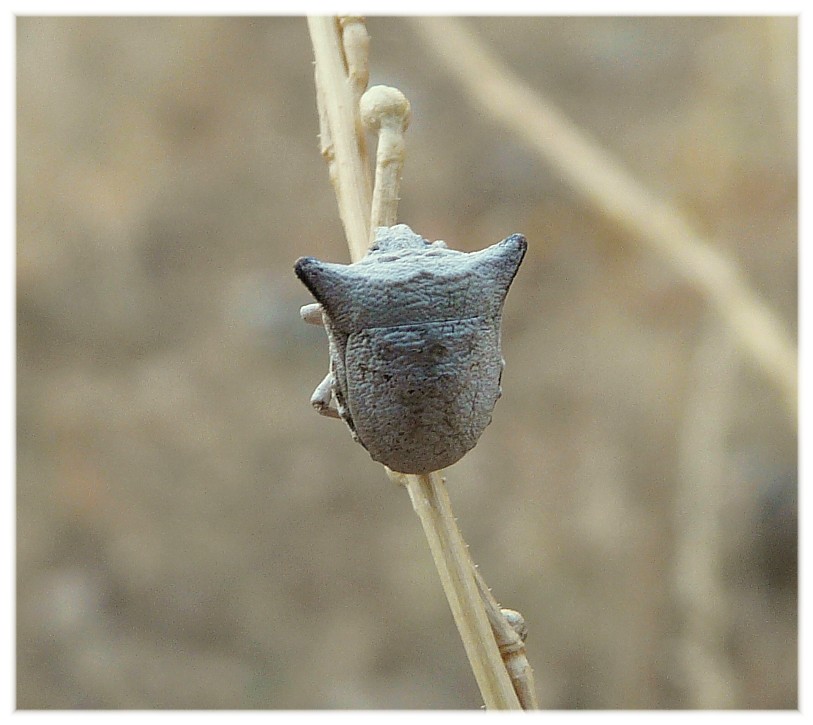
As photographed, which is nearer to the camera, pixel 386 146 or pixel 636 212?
pixel 386 146

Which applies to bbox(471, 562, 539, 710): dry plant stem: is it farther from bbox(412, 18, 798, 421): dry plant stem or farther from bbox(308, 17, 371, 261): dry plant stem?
bbox(412, 18, 798, 421): dry plant stem

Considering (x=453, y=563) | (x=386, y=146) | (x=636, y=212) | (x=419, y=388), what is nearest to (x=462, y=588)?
(x=453, y=563)

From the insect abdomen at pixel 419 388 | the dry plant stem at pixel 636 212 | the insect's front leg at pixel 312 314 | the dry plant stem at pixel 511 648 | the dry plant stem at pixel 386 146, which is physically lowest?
the dry plant stem at pixel 511 648

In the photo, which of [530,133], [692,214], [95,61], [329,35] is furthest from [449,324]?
[95,61]

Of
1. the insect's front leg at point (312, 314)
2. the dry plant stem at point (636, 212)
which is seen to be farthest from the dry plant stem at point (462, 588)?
the dry plant stem at point (636, 212)

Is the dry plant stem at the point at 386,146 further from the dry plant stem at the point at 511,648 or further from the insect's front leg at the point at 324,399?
the dry plant stem at the point at 511,648

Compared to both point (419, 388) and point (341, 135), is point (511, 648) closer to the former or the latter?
point (419, 388)

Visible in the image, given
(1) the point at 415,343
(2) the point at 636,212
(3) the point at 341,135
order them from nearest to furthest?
(1) the point at 415,343
(3) the point at 341,135
(2) the point at 636,212

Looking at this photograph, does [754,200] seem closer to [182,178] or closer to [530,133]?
[530,133]

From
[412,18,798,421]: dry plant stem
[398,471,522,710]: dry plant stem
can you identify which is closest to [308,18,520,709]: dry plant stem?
[398,471,522,710]: dry plant stem
